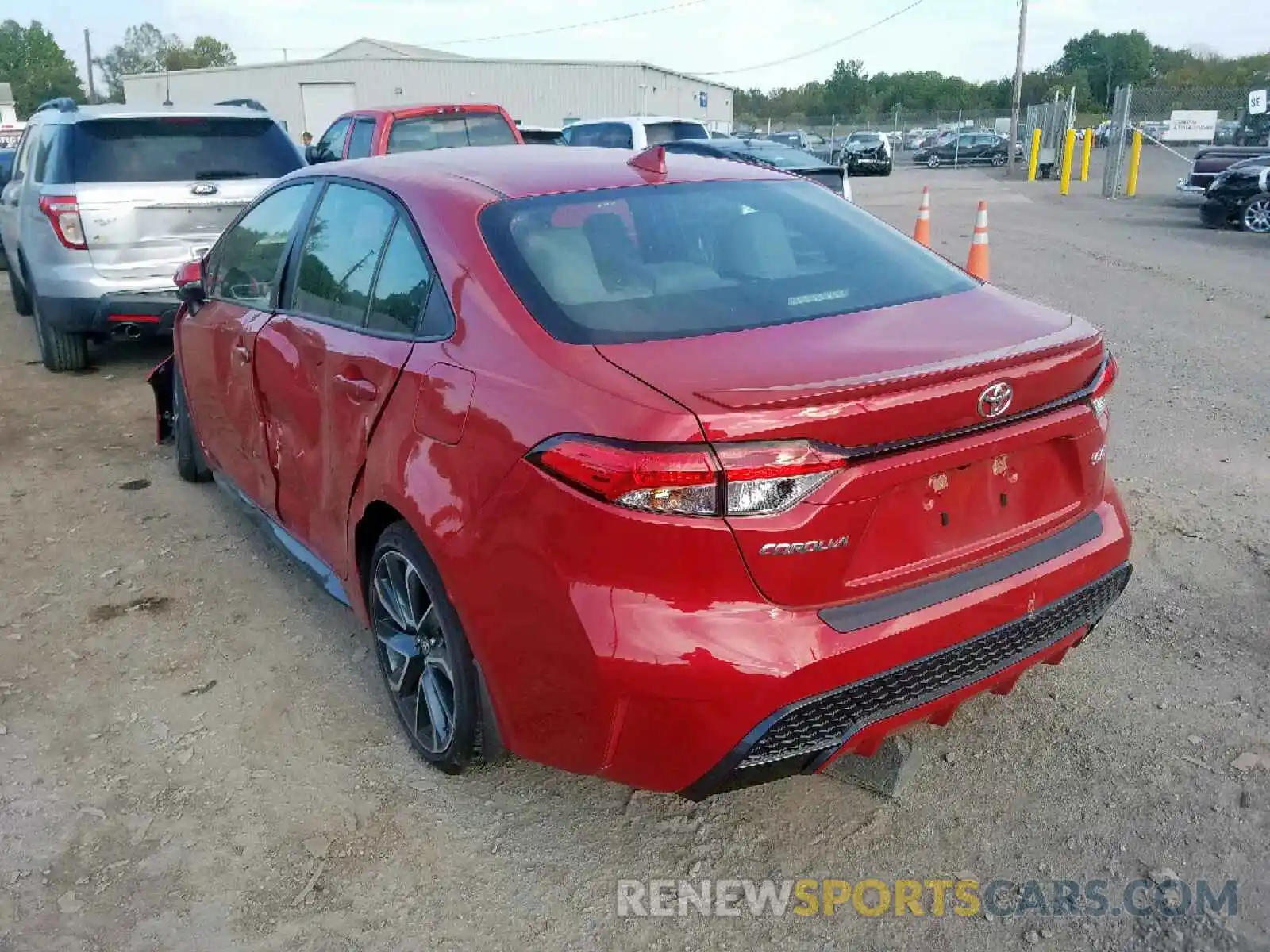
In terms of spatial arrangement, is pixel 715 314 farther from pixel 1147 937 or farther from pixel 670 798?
pixel 1147 937

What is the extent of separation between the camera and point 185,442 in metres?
5.32

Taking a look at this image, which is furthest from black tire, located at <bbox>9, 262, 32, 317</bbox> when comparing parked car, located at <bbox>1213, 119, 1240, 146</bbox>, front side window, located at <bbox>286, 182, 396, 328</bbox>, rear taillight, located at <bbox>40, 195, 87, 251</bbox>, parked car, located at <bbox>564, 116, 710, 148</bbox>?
parked car, located at <bbox>1213, 119, 1240, 146</bbox>

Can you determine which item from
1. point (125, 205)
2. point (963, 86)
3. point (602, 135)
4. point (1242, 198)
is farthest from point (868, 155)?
point (963, 86)

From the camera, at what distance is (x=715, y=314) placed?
104 inches

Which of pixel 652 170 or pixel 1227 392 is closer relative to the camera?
pixel 652 170

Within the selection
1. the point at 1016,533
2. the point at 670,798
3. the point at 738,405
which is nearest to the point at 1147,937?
the point at 1016,533

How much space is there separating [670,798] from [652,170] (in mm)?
1836

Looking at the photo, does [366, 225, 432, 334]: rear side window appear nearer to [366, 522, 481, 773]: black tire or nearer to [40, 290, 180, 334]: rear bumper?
[366, 522, 481, 773]: black tire

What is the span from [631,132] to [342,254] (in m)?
12.8

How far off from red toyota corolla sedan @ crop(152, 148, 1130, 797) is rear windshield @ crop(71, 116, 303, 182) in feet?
15.2

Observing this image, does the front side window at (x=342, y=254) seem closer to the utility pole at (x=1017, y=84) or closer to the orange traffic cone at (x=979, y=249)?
the orange traffic cone at (x=979, y=249)

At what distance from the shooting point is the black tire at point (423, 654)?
2.71 meters

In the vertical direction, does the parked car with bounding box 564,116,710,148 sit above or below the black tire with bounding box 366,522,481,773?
above

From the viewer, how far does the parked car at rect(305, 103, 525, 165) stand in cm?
1083
